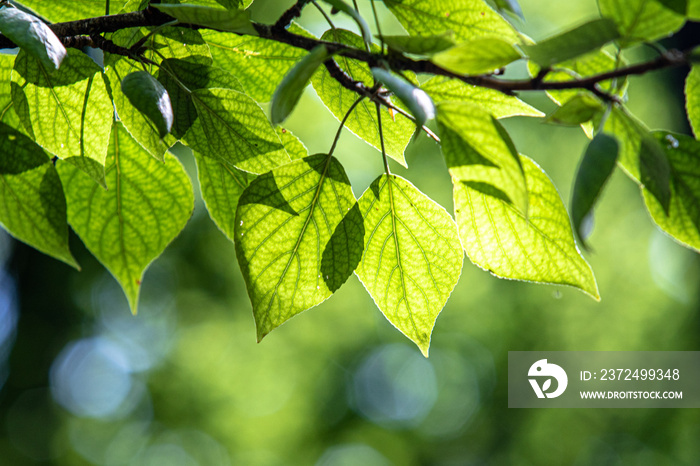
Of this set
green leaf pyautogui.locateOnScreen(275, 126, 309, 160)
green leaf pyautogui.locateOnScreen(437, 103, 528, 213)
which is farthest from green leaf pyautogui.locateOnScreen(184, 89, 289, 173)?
green leaf pyautogui.locateOnScreen(437, 103, 528, 213)

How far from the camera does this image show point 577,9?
6168mm

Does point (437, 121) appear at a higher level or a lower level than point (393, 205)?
higher

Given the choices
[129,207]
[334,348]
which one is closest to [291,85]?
[129,207]

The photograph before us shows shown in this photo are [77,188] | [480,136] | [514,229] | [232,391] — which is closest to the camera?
[480,136]

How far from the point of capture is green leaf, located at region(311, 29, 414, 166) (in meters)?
0.56

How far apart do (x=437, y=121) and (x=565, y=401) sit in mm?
5939

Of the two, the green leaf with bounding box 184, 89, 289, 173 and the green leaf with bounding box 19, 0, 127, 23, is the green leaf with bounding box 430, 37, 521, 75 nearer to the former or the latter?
the green leaf with bounding box 184, 89, 289, 173

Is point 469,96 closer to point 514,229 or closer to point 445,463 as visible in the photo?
point 514,229

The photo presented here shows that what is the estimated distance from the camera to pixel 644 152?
38 centimetres

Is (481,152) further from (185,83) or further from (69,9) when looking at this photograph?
(69,9)

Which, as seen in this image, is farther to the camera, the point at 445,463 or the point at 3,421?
the point at 445,463

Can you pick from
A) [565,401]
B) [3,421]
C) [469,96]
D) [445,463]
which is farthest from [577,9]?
[3,421]

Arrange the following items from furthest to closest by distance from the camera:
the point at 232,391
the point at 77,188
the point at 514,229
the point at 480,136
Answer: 1. the point at 232,391
2. the point at 77,188
3. the point at 514,229
4. the point at 480,136

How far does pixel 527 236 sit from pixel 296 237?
21 centimetres
